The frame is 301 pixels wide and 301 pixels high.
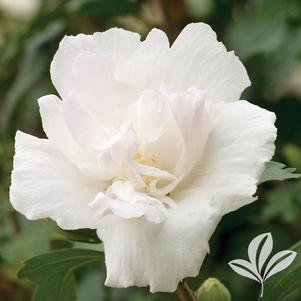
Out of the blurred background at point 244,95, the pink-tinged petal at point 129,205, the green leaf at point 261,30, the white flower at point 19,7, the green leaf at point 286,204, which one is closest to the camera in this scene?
the pink-tinged petal at point 129,205

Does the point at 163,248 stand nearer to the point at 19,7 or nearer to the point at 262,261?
the point at 262,261

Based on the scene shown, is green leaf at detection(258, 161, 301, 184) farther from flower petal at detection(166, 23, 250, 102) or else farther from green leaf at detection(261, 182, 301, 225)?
green leaf at detection(261, 182, 301, 225)

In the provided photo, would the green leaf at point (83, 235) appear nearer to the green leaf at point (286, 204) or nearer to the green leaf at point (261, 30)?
the green leaf at point (286, 204)

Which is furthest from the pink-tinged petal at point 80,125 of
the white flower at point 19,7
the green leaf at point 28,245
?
the white flower at point 19,7

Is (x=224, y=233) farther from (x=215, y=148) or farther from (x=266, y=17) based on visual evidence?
(x=215, y=148)

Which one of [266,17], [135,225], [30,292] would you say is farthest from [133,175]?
[266,17]

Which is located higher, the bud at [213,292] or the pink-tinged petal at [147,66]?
the pink-tinged petal at [147,66]
